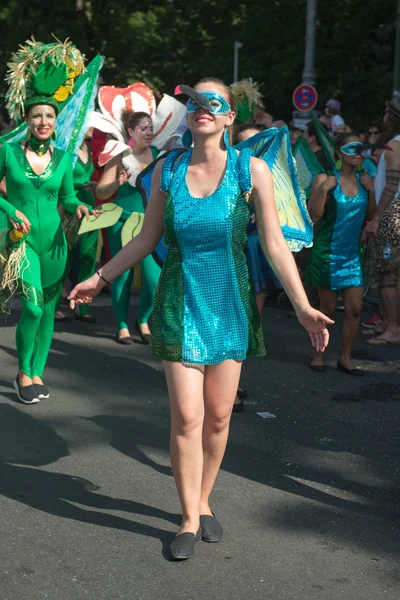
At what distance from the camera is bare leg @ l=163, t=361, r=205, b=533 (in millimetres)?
4207

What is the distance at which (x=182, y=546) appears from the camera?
4219mm

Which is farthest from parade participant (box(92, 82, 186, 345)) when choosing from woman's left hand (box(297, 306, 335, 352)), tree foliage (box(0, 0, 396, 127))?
tree foliage (box(0, 0, 396, 127))

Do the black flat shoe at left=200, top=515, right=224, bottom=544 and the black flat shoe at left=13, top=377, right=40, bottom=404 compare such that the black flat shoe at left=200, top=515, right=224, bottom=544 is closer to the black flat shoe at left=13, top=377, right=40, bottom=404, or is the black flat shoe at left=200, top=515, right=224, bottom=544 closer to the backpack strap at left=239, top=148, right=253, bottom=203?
the backpack strap at left=239, top=148, right=253, bottom=203

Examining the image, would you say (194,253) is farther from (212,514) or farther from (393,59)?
(393,59)

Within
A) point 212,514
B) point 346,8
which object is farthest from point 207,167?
point 346,8

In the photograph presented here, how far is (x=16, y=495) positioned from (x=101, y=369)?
2948mm

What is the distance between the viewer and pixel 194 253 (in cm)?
421

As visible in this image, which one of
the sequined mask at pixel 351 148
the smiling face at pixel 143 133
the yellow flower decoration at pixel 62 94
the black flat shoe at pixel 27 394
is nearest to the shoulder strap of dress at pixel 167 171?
the black flat shoe at pixel 27 394

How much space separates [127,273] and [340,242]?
2052 mm

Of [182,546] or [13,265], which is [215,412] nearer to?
[182,546]

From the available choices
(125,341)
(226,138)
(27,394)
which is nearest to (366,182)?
(125,341)

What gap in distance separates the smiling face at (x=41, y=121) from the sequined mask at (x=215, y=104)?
8.19 ft

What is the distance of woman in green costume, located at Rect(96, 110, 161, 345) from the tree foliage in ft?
40.9

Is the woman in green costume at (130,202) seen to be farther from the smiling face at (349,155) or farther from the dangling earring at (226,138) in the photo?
the dangling earring at (226,138)
